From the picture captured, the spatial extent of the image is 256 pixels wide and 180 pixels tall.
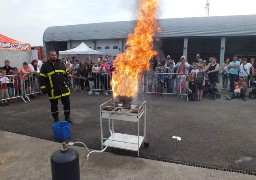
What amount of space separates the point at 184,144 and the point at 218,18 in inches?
763

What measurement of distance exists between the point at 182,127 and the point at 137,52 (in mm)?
2632

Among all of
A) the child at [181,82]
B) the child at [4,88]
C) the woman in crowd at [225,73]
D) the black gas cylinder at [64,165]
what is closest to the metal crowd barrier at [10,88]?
the child at [4,88]

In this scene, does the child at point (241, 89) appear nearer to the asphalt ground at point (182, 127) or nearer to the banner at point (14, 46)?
the asphalt ground at point (182, 127)

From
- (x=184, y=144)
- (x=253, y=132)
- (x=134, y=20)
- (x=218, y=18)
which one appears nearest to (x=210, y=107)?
(x=253, y=132)

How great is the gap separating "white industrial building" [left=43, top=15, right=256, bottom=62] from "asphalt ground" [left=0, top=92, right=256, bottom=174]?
1037 centimetres

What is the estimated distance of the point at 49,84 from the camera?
614 cm

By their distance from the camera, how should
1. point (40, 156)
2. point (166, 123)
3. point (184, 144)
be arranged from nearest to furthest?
point (40, 156), point (184, 144), point (166, 123)

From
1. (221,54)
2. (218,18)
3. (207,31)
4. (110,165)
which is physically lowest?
(110,165)

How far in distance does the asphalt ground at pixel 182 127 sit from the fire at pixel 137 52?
1.57 metres

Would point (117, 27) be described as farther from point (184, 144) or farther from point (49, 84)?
point (184, 144)

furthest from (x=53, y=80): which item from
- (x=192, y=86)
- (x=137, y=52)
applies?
(x=192, y=86)

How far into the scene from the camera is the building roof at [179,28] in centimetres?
1977

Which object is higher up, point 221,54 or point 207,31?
point 207,31

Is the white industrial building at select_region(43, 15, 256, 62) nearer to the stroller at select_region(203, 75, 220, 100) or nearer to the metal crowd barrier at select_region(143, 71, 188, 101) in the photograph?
the metal crowd barrier at select_region(143, 71, 188, 101)
